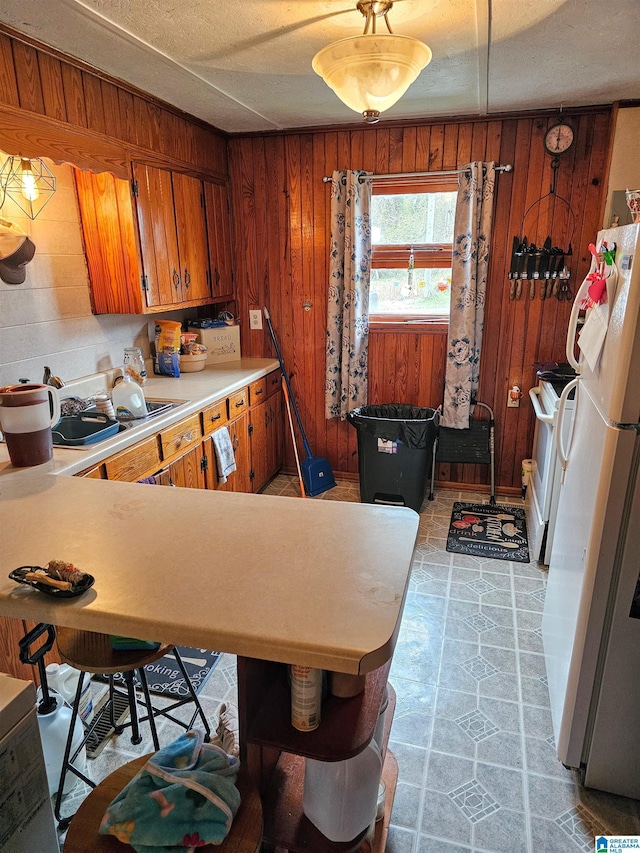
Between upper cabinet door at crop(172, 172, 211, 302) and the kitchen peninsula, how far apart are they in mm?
1999

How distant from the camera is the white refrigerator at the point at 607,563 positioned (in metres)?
1.38

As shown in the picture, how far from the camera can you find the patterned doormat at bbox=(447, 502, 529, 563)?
119 inches

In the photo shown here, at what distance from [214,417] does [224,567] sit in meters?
1.91

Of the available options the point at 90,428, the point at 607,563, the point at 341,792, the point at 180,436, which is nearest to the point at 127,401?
the point at 90,428

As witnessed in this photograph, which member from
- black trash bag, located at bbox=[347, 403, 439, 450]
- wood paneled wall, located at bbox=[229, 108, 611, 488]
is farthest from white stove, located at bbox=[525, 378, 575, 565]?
black trash bag, located at bbox=[347, 403, 439, 450]

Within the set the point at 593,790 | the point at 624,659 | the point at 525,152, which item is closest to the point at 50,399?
the point at 624,659

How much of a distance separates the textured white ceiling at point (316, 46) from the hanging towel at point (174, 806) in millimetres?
2140

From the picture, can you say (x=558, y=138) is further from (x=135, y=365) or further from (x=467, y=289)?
(x=135, y=365)

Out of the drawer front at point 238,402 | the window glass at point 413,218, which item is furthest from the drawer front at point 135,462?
the window glass at point 413,218

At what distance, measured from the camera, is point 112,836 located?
943 millimetres

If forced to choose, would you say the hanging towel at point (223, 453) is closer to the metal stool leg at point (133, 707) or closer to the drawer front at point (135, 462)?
the drawer front at point (135, 462)

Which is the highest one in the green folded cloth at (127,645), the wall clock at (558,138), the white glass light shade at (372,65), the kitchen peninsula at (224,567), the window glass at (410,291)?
the wall clock at (558,138)

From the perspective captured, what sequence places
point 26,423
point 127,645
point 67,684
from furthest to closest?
point 67,684 → point 26,423 → point 127,645

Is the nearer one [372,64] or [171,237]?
[372,64]
